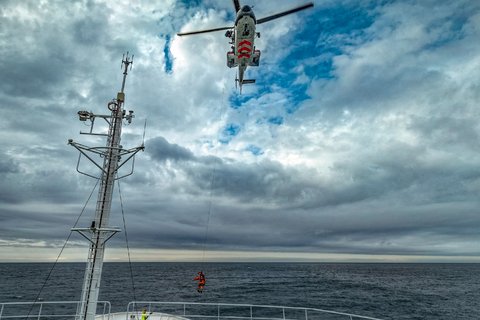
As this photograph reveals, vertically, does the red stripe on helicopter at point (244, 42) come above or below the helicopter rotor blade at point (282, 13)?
below

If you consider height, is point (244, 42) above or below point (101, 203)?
above

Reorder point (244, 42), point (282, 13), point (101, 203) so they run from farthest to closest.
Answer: point (282, 13) → point (244, 42) → point (101, 203)

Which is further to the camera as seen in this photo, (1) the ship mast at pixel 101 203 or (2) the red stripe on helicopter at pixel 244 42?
(2) the red stripe on helicopter at pixel 244 42

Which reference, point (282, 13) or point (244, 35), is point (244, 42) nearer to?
point (244, 35)

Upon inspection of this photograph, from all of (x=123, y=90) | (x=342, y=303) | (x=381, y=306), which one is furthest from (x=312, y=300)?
(x=123, y=90)

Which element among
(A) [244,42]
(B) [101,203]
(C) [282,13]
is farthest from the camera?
(C) [282,13]

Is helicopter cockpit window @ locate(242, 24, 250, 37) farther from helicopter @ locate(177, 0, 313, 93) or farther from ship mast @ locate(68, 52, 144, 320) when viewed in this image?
ship mast @ locate(68, 52, 144, 320)

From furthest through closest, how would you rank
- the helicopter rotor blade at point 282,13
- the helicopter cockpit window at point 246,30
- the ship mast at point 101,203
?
1. the helicopter rotor blade at point 282,13
2. the helicopter cockpit window at point 246,30
3. the ship mast at point 101,203

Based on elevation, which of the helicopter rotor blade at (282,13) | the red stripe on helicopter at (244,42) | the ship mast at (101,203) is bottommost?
the ship mast at (101,203)

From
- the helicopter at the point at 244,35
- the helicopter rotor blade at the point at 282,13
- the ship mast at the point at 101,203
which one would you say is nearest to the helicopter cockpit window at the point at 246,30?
the helicopter at the point at 244,35

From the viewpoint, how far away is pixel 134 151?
39.9 feet

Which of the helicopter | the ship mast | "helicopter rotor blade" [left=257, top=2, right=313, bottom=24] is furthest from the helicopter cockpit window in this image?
the ship mast

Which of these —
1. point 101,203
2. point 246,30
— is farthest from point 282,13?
point 101,203

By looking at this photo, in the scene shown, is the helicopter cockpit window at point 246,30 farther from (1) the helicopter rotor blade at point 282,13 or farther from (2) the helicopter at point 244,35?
(1) the helicopter rotor blade at point 282,13
